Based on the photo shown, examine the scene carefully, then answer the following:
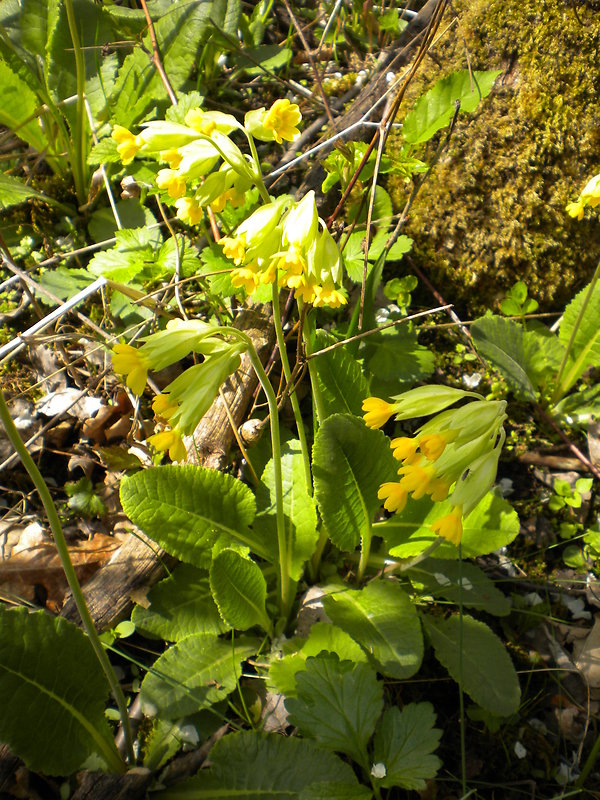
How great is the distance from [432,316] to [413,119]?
876 millimetres

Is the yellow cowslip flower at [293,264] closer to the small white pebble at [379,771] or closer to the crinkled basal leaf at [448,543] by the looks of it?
the crinkled basal leaf at [448,543]

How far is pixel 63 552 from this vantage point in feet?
4.18

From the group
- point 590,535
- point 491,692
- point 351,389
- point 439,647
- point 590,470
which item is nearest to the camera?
point 491,692

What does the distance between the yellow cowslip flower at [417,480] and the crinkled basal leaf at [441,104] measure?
1287mm

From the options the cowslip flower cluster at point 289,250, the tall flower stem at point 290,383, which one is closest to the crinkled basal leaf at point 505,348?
the tall flower stem at point 290,383

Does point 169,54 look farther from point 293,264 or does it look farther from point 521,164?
point 293,264

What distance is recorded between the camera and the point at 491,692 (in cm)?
187

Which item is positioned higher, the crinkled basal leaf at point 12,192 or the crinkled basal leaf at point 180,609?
the crinkled basal leaf at point 12,192

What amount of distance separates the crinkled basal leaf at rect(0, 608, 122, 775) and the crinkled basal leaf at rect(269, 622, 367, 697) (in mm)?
480

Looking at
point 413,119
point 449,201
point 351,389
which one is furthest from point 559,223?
point 351,389

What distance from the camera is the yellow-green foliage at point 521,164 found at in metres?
2.72

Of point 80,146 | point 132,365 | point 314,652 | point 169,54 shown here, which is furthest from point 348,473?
point 169,54

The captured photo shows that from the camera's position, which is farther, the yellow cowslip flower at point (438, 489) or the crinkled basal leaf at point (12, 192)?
the crinkled basal leaf at point (12, 192)

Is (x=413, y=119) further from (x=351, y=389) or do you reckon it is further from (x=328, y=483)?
(x=328, y=483)
